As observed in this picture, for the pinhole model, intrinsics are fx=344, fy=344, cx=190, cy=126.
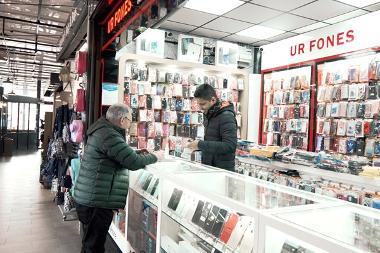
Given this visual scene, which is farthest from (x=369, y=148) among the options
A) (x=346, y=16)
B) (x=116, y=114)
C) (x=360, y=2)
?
(x=116, y=114)

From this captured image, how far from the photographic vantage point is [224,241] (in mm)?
1967

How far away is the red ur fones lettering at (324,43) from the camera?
579 centimetres

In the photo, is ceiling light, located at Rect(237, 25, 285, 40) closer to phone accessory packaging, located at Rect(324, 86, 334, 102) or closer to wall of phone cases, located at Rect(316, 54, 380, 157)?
wall of phone cases, located at Rect(316, 54, 380, 157)

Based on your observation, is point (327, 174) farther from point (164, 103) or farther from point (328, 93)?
point (164, 103)

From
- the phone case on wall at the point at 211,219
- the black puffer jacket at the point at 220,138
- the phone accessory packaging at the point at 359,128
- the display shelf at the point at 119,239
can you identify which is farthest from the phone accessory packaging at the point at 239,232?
the phone accessory packaging at the point at 359,128

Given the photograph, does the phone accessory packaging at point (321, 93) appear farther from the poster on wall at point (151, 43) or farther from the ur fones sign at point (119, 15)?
the ur fones sign at point (119, 15)

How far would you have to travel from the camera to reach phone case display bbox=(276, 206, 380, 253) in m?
1.30

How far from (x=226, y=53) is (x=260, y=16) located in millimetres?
1718

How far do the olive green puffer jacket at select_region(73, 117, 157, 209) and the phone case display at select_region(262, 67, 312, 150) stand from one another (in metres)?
4.50

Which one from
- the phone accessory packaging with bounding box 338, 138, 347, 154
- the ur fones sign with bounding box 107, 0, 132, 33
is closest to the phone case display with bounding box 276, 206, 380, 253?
the ur fones sign with bounding box 107, 0, 132, 33

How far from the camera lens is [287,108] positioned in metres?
7.03

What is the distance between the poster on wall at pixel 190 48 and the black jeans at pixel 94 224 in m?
4.96

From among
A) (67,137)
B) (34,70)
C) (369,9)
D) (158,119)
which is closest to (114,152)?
(67,137)

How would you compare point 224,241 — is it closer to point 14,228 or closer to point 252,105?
point 14,228
